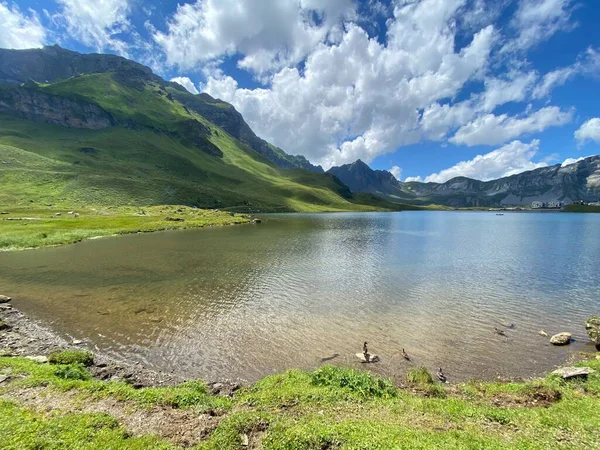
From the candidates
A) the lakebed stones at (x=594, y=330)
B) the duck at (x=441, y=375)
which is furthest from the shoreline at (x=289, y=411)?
the lakebed stones at (x=594, y=330)

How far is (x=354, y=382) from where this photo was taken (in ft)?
56.4

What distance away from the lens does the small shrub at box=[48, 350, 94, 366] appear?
2009cm

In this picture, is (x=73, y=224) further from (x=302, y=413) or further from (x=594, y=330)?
(x=594, y=330)

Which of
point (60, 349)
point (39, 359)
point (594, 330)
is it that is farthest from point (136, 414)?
point (594, 330)

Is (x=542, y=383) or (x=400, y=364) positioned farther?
(x=400, y=364)

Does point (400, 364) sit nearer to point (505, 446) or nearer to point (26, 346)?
point (505, 446)

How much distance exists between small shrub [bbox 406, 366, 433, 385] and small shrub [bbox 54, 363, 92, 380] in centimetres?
2028

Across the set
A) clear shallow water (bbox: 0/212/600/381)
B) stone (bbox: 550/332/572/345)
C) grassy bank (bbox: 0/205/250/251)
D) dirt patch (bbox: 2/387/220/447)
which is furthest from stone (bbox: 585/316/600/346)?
grassy bank (bbox: 0/205/250/251)

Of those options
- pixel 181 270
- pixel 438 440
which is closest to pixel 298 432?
pixel 438 440

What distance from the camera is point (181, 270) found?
5128 cm

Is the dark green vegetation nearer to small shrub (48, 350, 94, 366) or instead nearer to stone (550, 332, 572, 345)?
small shrub (48, 350, 94, 366)

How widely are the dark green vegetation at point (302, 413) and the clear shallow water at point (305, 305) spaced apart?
4570mm

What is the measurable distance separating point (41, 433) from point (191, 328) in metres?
17.0

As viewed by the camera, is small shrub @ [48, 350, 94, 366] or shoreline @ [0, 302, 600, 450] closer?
shoreline @ [0, 302, 600, 450]
